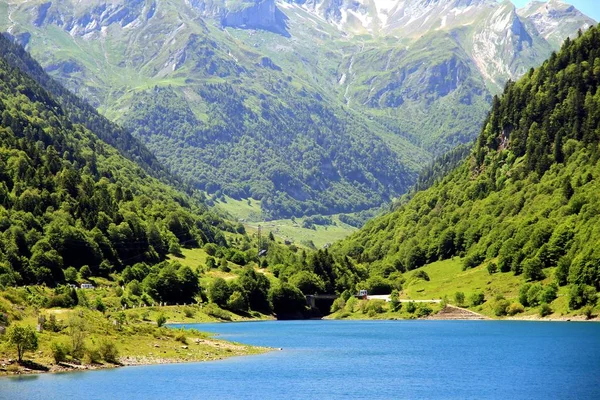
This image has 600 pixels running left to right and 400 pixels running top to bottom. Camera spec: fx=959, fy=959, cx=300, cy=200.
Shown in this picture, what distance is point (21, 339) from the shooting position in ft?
320

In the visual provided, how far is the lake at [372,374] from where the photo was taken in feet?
314

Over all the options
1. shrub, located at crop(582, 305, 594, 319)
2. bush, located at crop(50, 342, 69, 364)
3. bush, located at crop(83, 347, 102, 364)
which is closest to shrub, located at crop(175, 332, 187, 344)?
bush, located at crop(83, 347, 102, 364)

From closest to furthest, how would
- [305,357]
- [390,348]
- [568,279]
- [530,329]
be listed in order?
[305,357]
[390,348]
[530,329]
[568,279]

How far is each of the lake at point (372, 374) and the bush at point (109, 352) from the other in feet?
7.76

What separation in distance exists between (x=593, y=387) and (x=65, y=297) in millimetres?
87157

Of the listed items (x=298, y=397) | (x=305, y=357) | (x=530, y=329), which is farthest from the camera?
(x=530, y=329)

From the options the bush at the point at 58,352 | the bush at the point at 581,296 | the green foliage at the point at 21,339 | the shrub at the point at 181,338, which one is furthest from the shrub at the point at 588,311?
the green foliage at the point at 21,339

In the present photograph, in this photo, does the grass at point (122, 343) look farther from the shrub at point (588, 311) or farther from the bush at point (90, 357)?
the shrub at point (588, 311)

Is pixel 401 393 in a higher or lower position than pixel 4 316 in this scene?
lower

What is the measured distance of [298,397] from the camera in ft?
315

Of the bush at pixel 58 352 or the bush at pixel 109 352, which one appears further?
the bush at pixel 109 352

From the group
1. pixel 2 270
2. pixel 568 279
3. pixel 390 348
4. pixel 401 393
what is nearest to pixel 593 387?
pixel 401 393

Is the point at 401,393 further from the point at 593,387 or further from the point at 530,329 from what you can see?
the point at 530,329

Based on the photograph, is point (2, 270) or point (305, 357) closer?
point (305, 357)
